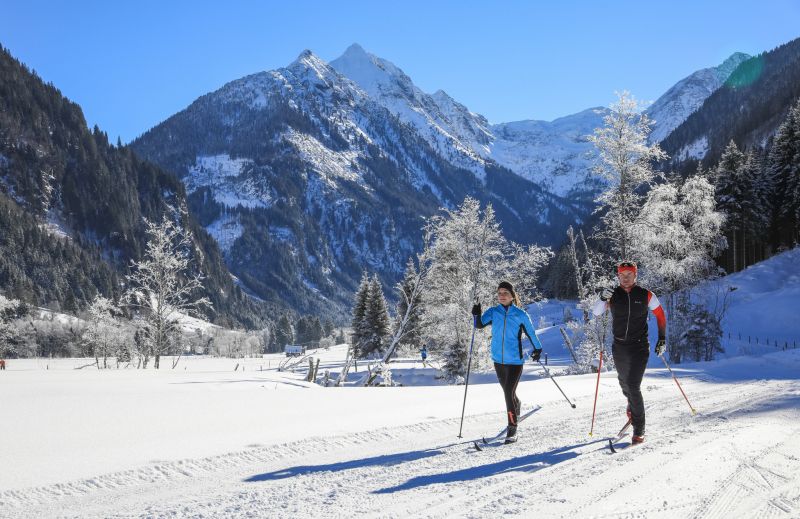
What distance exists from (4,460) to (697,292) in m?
27.9

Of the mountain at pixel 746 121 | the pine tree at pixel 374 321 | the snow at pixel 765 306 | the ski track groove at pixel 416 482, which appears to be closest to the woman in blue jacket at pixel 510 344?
the ski track groove at pixel 416 482

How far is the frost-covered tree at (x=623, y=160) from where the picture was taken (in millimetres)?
20359

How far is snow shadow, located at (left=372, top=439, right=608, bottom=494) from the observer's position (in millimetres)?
5145

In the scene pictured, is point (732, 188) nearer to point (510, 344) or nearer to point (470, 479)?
point (510, 344)

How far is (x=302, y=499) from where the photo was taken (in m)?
4.72

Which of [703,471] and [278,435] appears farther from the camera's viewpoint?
[278,435]

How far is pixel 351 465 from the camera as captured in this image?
5.93m

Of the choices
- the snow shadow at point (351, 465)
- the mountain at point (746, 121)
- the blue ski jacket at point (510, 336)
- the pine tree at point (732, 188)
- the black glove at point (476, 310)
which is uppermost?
the mountain at point (746, 121)

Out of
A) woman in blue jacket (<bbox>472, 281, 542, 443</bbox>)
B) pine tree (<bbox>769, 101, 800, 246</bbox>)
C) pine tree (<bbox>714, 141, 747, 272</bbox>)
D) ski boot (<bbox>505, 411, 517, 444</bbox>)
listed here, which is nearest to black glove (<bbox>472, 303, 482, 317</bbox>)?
woman in blue jacket (<bbox>472, 281, 542, 443</bbox>)

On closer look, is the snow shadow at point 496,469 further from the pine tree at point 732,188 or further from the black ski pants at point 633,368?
the pine tree at point 732,188

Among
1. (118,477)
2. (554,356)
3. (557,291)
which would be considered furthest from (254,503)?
(557,291)

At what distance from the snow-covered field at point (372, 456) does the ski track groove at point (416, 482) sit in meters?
0.02

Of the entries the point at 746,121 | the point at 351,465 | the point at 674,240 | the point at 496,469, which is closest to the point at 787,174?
the point at 674,240

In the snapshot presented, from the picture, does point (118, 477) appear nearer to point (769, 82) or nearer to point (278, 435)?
point (278, 435)
